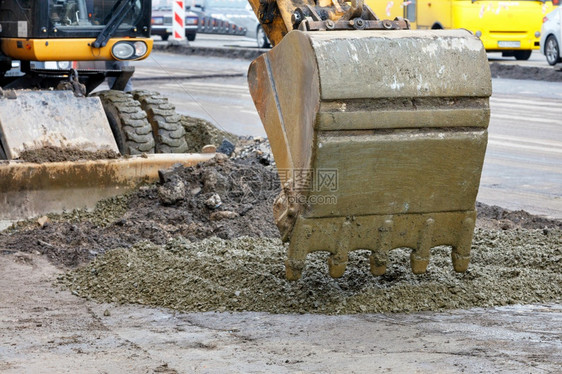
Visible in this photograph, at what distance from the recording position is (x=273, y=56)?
501 centimetres

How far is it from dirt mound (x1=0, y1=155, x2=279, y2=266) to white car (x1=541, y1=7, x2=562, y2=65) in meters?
13.6

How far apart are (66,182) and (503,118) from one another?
808cm

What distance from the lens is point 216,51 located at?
25.5 meters

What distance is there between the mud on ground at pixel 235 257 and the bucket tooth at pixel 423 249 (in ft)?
0.78

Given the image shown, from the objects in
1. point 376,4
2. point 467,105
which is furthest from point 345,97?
point 376,4

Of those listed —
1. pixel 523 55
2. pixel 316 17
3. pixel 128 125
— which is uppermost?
pixel 316 17

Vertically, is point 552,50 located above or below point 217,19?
above

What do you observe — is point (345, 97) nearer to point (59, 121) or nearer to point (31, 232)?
point (31, 232)

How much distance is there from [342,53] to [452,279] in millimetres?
1614

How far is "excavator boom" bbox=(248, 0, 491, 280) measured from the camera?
4.51 meters

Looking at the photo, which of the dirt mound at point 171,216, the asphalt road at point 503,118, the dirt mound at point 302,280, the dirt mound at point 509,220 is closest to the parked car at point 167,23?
the asphalt road at point 503,118

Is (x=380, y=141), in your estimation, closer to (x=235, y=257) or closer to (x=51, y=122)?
(x=235, y=257)

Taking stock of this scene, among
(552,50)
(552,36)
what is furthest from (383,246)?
(552,50)

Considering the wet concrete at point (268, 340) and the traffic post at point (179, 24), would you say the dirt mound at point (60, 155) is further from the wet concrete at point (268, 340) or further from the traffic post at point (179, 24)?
the traffic post at point (179, 24)
